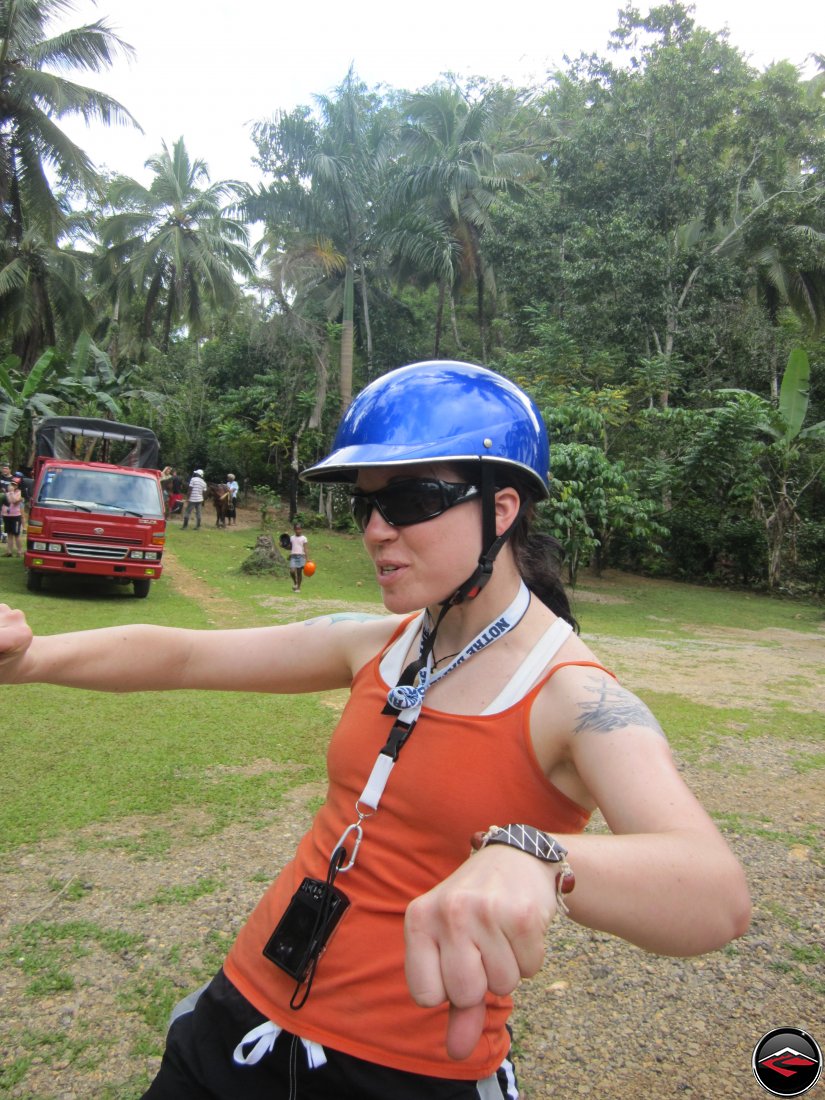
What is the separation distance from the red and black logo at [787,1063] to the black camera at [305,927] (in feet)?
7.16

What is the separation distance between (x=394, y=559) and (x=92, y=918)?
3.00 metres

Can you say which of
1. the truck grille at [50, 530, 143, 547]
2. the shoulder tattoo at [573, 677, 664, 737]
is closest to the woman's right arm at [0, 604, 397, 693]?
the shoulder tattoo at [573, 677, 664, 737]

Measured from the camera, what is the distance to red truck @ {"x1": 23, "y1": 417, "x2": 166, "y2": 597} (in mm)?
11930

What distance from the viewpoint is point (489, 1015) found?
4.91 feet

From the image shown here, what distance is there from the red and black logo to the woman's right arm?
2174 millimetres

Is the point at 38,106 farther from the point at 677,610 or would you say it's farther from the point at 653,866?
the point at 653,866

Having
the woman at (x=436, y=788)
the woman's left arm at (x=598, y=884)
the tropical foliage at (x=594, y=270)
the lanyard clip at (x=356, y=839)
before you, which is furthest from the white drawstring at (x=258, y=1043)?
the tropical foliage at (x=594, y=270)

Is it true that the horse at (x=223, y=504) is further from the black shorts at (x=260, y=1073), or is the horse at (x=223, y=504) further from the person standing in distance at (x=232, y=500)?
the black shorts at (x=260, y=1073)

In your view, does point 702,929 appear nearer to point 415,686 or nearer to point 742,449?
point 415,686

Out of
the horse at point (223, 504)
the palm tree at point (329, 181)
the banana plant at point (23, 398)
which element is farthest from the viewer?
the horse at point (223, 504)

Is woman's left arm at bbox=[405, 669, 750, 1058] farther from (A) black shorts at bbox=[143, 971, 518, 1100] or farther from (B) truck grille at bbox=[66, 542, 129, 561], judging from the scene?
(B) truck grille at bbox=[66, 542, 129, 561]

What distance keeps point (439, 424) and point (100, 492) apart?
1202cm

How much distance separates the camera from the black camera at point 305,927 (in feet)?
4.84

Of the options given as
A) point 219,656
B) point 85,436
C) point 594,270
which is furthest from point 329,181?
point 219,656
